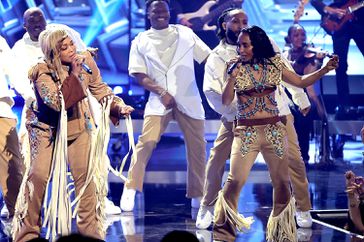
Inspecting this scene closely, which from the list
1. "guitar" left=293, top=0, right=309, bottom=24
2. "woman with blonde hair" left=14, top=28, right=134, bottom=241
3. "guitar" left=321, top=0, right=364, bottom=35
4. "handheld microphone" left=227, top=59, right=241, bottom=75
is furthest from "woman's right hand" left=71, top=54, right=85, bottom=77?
"guitar" left=321, top=0, right=364, bottom=35

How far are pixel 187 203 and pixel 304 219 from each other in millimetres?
1658

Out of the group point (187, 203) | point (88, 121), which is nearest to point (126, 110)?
point (88, 121)

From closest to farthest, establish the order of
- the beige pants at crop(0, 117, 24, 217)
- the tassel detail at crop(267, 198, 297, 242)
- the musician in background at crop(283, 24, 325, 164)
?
1. the tassel detail at crop(267, 198, 297, 242)
2. the beige pants at crop(0, 117, 24, 217)
3. the musician in background at crop(283, 24, 325, 164)

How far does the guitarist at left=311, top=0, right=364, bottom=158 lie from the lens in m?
12.7

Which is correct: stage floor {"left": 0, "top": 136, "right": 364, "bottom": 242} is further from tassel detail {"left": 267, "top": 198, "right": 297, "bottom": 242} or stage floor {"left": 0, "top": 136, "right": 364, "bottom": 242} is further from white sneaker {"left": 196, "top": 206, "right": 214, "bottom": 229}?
tassel detail {"left": 267, "top": 198, "right": 297, "bottom": 242}

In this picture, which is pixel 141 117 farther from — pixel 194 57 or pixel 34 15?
pixel 34 15

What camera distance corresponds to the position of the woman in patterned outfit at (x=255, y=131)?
6922mm

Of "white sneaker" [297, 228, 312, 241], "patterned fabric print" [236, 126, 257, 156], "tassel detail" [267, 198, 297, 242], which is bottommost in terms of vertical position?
"white sneaker" [297, 228, 312, 241]

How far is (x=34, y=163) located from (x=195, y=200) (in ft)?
8.57

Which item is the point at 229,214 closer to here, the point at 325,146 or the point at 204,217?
the point at 204,217

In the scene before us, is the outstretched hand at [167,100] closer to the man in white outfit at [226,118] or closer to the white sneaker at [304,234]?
the man in white outfit at [226,118]

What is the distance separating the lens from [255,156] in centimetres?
695

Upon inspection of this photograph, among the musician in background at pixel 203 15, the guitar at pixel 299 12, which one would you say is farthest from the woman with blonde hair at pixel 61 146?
the guitar at pixel 299 12

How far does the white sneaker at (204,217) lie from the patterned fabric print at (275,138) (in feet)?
4.03
